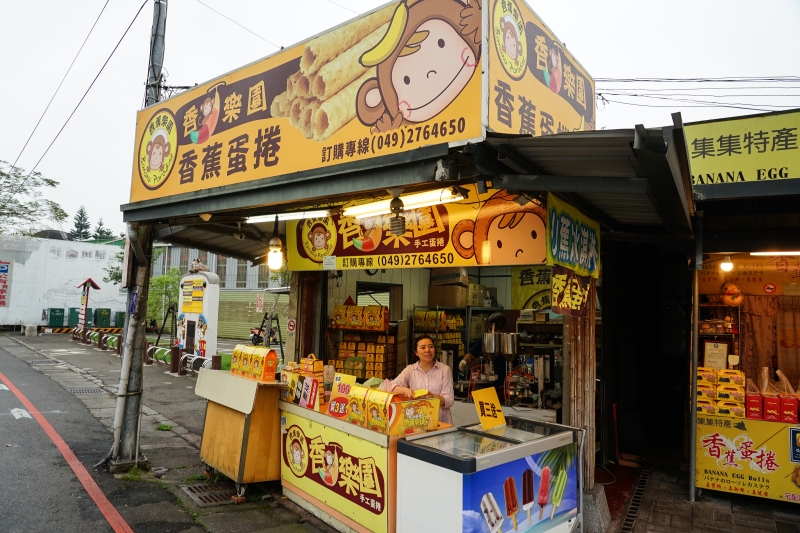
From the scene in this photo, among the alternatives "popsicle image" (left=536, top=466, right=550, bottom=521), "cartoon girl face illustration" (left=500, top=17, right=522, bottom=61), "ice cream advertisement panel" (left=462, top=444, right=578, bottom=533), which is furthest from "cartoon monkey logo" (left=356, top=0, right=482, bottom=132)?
"popsicle image" (left=536, top=466, right=550, bottom=521)

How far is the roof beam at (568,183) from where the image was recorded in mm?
3438

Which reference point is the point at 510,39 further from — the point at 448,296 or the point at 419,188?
the point at 448,296

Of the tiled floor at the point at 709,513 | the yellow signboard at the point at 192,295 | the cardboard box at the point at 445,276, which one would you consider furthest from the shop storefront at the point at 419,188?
the yellow signboard at the point at 192,295

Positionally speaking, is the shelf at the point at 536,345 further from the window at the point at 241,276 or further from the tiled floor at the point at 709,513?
the window at the point at 241,276

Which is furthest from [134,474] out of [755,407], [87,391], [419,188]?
[755,407]

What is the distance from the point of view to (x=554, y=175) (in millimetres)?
3834

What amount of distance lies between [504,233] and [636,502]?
3.73 metres

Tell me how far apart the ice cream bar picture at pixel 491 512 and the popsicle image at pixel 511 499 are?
4.4 inches

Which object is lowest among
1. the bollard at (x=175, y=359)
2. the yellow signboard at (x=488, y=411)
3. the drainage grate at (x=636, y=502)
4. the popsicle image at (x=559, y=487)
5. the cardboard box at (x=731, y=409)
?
the drainage grate at (x=636, y=502)

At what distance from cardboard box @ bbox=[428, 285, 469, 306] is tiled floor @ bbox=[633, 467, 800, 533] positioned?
15.4 ft

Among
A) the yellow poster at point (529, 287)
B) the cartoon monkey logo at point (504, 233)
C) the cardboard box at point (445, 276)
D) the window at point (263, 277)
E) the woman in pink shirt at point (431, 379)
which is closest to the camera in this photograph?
the cartoon monkey logo at point (504, 233)

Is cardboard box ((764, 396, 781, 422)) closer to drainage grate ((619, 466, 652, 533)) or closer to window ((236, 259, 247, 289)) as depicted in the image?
drainage grate ((619, 466, 652, 533))

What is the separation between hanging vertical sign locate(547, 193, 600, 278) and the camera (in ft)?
13.2

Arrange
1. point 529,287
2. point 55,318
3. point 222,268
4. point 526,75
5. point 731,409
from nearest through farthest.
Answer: point 526,75 → point 731,409 → point 529,287 → point 55,318 → point 222,268
